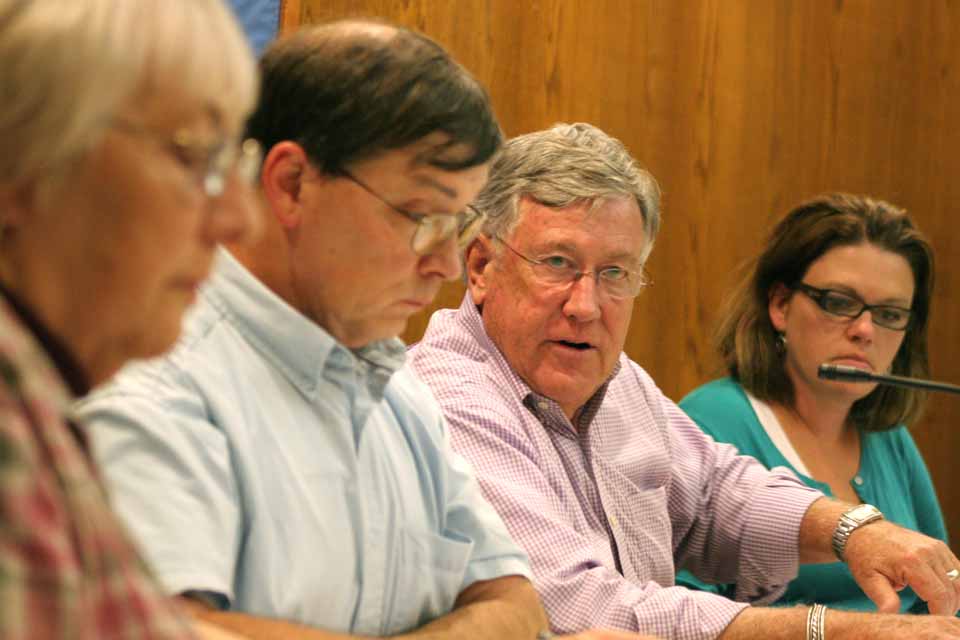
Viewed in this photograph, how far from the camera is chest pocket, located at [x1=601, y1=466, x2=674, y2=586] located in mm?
2025

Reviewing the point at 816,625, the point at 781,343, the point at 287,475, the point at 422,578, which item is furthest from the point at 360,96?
the point at 781,343

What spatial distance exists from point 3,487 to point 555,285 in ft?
5.09

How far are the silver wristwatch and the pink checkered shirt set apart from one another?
81mm

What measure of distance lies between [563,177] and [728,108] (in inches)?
64.4

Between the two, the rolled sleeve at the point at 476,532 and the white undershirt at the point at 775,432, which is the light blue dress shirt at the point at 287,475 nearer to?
the rolled sleeve at the point at 476,532

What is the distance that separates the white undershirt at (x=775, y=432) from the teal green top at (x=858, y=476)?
14 millimetres

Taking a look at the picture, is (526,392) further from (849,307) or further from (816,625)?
(849,307)

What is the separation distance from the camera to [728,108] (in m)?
3.53

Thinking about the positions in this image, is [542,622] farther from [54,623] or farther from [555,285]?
[54,623]

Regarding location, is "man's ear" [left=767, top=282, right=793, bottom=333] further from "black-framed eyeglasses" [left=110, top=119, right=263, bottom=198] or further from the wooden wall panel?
"black-framed eyeglasses" [left=110, top=119, right=263, bottom=198]

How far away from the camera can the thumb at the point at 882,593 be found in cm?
200

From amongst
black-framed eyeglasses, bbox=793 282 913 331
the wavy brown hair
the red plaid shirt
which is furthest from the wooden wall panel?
the red plaid shirt

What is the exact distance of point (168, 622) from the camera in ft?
2.01

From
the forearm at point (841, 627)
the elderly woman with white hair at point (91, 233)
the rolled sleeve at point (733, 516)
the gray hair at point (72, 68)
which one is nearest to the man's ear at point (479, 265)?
the rolled sleeve at point (733, 516)
